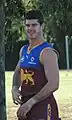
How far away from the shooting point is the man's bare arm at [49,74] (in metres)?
4.40

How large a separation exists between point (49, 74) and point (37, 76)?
14cm

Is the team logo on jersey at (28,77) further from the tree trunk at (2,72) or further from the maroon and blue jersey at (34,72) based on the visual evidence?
the tree trunk at (2,72)

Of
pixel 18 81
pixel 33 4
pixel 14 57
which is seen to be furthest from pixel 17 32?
pixel 14 57

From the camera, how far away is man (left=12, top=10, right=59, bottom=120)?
441cm

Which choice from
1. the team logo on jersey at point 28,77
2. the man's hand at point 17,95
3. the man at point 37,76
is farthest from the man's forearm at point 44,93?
the man's hand at point 17,95

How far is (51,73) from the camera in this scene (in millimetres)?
4406

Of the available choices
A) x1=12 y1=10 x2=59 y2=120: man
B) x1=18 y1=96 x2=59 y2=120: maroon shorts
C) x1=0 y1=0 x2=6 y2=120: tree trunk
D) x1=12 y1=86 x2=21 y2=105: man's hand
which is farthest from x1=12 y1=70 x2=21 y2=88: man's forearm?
x1=0 y1=0 x2=6 y2=120: tree trunk

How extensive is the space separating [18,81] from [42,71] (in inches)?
18.1

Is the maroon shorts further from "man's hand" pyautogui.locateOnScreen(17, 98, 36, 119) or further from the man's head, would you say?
the man's head

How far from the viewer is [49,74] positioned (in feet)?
14.5

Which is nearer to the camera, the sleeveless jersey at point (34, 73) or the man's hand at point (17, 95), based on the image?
the sleeveless jersey at point (34, 73)

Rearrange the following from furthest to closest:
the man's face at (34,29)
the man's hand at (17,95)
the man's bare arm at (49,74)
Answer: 1. the man's hand at (17,95)
2. the man's face at (34,29)
3. the man's bare arm at (49,74)

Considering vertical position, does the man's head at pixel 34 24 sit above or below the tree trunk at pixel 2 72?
above

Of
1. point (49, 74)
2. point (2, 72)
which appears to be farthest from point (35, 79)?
point (2, 72)
